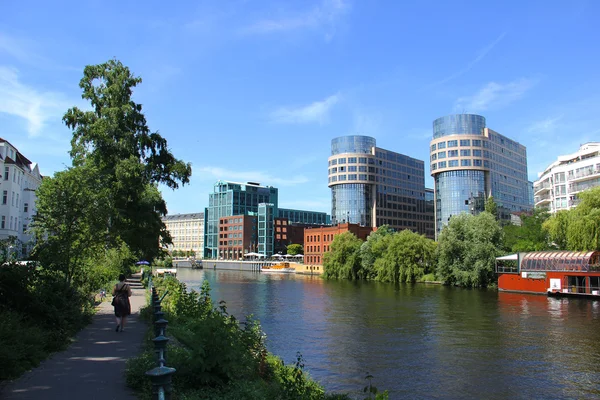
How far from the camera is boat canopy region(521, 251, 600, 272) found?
2104 inches

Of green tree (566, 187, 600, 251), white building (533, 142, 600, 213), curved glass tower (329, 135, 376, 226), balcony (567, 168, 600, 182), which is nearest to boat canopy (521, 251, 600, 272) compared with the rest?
green tree (566, 187, 600, 251)

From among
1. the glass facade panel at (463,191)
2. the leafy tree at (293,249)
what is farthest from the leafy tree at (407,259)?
the leafy tree at (293,249)

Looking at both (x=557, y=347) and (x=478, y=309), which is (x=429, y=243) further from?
(x=557, y=347)

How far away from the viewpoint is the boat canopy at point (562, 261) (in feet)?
175

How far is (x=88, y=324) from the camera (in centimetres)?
1883

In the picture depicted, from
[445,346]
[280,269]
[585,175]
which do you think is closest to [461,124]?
[585,175]

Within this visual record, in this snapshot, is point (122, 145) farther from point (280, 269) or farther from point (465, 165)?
point (465, 165)

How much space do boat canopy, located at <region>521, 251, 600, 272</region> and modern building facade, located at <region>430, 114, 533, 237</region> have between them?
78813 millimetres

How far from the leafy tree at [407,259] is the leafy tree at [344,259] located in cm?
1356

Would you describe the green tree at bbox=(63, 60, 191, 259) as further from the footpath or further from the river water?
the footpath

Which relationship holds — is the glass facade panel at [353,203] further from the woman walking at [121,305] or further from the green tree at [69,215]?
the woman walking at [121,305]

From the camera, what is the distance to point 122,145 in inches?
1438

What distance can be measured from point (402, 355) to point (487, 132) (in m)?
130

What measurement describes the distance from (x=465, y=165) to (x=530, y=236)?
60.1 m
